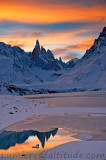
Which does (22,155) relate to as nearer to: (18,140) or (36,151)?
(36,151)

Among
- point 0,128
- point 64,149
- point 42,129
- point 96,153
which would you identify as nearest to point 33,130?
point 42,129

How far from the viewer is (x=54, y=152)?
2256 cm

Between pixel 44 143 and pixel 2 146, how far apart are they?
131 inches

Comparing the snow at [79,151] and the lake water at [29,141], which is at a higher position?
the snow at [79,151]

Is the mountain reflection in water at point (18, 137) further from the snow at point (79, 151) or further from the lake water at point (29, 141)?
the snow at point (79, 151)

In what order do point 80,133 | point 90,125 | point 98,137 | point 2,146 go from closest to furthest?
1. point 2,146
2. point 98,137
3. point 80,133
4. point 90,125

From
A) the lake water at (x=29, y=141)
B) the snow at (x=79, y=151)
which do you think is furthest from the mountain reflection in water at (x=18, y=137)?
the snow at (x=79, y=151)

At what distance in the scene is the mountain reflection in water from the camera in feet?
87.6

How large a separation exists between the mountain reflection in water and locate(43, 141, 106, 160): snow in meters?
2.44

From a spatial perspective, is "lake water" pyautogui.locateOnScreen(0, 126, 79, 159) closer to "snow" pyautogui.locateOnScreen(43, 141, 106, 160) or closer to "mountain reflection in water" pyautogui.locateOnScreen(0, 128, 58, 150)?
"mountain reflection in water" pyautogui.locateOnScreen(0, 128, 58, 150)

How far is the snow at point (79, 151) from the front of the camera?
69.1ft

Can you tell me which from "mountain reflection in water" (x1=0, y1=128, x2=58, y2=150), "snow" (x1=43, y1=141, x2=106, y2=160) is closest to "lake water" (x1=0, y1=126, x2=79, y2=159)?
"mountain reflection in water" (x1=0, y1=128, x2=58, y2=150)

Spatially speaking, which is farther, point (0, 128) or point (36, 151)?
point (0, 128)

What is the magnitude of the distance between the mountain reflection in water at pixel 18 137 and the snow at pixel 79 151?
244cm
